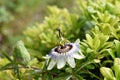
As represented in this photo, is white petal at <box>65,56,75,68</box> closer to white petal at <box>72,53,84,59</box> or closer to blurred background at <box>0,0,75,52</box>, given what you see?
white petal at <box>72,53,84,59</box>

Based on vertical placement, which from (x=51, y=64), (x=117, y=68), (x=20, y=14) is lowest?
(x=117, y=68)

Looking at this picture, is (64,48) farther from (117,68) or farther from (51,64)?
(117,68)

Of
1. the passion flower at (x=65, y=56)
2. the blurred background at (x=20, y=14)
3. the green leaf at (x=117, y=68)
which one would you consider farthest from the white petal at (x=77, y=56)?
the blurred background at (x=20, y=14)

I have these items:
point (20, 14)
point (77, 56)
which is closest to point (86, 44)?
point (77, 56)

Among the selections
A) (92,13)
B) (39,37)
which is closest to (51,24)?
(39,37)

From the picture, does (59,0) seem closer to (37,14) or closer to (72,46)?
(37,14)

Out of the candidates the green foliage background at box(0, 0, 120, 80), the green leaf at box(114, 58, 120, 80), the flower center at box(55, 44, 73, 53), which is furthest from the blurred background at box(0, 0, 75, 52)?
the green leaf at box(114, 58, 120, 80)

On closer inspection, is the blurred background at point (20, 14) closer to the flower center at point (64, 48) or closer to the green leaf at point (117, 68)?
the flower center at point (64, 48)
